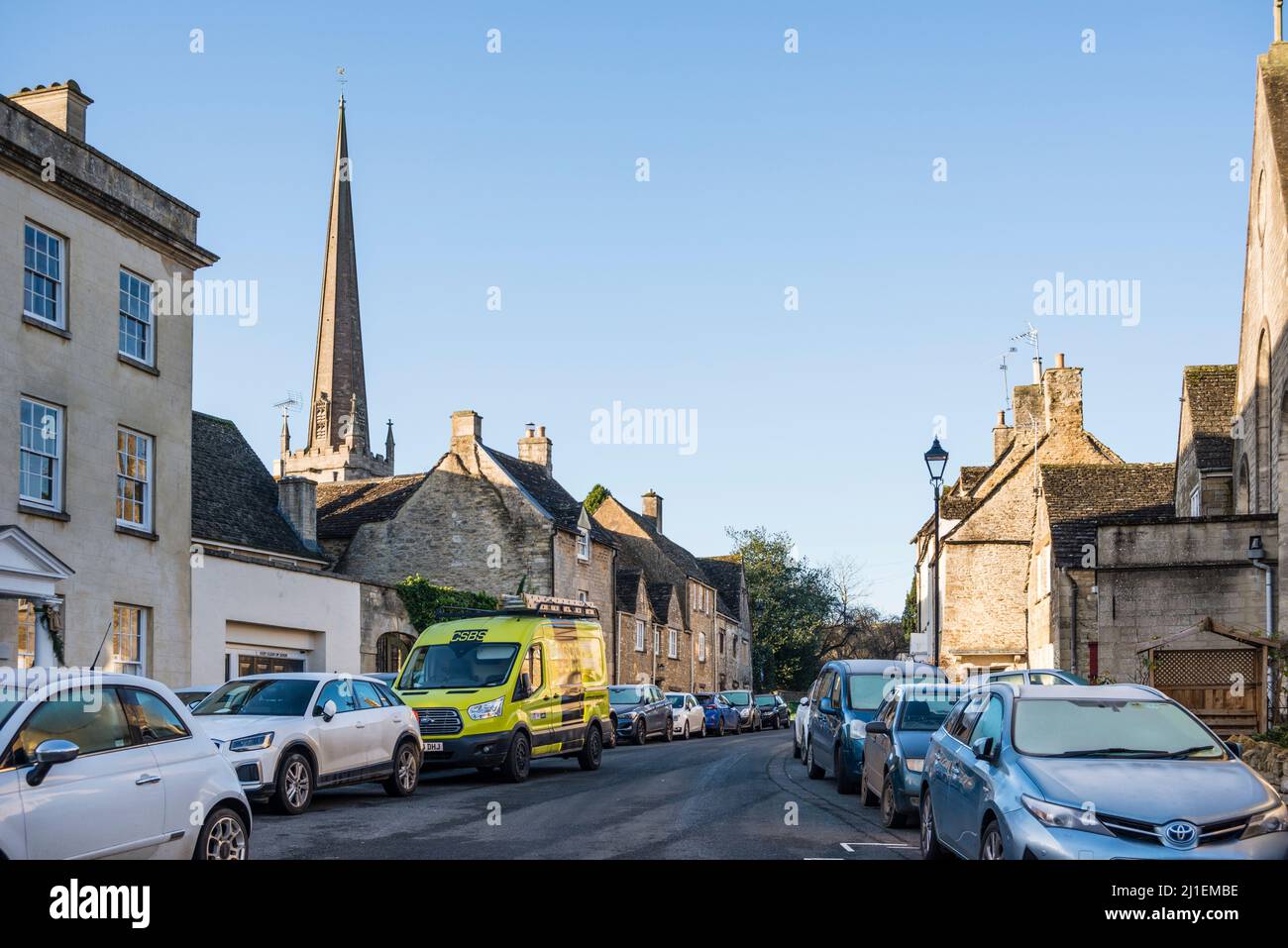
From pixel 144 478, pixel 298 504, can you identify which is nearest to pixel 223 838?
pixel 144 478

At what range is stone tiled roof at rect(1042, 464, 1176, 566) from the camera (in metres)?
34.0

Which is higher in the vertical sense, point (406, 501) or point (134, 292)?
point (134, 292)

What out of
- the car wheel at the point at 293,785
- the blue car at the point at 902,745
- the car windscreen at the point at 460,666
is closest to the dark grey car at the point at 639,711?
the car windscreen at the point at 460,666

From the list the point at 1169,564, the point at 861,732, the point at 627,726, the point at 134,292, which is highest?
the point at 134,292

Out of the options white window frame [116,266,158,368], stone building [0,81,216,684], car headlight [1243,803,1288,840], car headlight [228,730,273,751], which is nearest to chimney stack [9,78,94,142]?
stone building [0,81,216,684]

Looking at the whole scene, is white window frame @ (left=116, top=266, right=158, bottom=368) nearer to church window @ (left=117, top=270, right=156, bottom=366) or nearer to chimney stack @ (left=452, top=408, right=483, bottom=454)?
church window @ (left=117, top=270, right=156, bottom=366)

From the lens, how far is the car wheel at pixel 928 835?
34.2ft

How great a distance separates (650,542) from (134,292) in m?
39.8

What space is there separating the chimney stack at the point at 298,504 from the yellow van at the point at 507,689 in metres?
18.0

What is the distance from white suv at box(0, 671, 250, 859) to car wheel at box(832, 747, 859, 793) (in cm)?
988

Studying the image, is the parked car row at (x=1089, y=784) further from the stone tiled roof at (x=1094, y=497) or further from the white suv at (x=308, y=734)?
the stone tiled roof at (x=1094, y=497)

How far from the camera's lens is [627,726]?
3328 centimetres

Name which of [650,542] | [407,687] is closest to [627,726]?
[407,687]

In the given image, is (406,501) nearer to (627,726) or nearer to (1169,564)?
(627,726)
